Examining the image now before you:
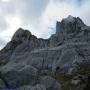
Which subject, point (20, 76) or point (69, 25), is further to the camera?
point (69, 25)

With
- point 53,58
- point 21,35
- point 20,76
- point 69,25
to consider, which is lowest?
point 20,76

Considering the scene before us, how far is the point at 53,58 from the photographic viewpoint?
10019 cm

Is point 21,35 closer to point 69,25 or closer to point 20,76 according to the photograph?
point 69,25

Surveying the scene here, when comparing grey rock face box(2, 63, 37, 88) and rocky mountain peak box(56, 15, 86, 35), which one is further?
rocky mountain peak box(56, 15, 86, 35)

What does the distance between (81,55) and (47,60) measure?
13.5m

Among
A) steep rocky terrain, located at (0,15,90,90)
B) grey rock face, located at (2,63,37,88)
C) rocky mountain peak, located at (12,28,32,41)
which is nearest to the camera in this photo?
grey rock face, located at (2,63,37,88)

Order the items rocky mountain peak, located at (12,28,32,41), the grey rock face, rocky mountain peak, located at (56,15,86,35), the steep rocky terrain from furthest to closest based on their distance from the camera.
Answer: rocky mountain peak, located at (56,15,86,35), rocky mountain peak, located at (12,28,32,41), the steep rocky terrain, the grey rock face

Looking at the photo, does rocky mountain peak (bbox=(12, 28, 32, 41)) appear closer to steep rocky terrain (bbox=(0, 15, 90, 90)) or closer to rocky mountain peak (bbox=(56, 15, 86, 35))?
steep rocky terrain (bbox=(0, 15, 90, 90))

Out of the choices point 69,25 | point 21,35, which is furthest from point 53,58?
point 69,25

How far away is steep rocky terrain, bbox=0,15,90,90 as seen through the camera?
68.4ft

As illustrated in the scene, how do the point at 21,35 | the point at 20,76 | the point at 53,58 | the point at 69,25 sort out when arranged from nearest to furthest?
the point at 20,76 → the point at 53,58 → the point at 21,35 → the point at 69,25

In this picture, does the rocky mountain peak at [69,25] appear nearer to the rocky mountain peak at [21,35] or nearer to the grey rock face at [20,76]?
the rocky mountain peak at [21,35]

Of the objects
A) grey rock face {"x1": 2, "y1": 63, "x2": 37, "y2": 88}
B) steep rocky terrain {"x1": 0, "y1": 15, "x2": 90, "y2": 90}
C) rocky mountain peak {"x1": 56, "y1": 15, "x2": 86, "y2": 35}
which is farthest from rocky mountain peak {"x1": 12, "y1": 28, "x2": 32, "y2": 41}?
grey rock face {"x1": 2, "y1": 63, "x2": 37, "y2": 88}

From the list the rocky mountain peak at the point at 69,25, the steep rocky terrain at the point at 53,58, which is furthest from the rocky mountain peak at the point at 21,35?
the rocky mountain peak at the point at 69,25
